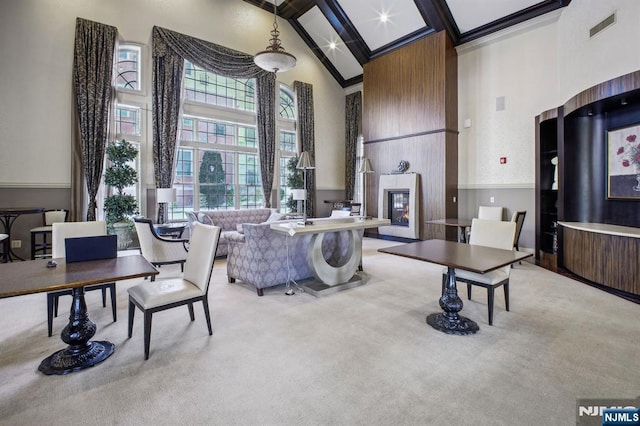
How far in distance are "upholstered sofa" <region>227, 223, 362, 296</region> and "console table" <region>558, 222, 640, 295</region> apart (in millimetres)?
→ 3283

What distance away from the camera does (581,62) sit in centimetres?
469

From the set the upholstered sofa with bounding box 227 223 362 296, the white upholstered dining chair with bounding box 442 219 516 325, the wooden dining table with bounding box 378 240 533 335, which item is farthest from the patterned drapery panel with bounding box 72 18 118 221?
the white upholstered dining chair with bounding box 442 219 516 325

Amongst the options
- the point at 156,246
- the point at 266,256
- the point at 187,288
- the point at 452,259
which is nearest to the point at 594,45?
the point at 452,259

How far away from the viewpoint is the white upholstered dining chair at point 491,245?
9.74 ft

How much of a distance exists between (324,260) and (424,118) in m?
4.77

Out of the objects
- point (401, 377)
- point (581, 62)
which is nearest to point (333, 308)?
point (401, 377)

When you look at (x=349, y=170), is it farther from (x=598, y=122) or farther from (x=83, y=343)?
(x=83, y=343)

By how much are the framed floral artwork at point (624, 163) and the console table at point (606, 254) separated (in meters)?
0.50

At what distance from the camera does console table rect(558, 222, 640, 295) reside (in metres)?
3.59

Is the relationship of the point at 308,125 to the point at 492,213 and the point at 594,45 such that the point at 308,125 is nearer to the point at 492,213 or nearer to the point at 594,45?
the point at 492,213

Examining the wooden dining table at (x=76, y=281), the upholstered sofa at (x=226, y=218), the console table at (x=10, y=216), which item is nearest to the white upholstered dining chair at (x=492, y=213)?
the upholstered sofa at (x=226, y=218)

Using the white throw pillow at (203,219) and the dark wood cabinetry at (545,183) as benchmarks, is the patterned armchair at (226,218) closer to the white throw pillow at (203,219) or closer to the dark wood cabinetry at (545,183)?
the white throw pillow at (203,219)

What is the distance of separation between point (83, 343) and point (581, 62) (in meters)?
6.77

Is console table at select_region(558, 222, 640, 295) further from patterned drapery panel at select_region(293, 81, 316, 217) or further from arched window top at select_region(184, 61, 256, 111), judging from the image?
arched window top at select_region(184, 61, 256, 111)
